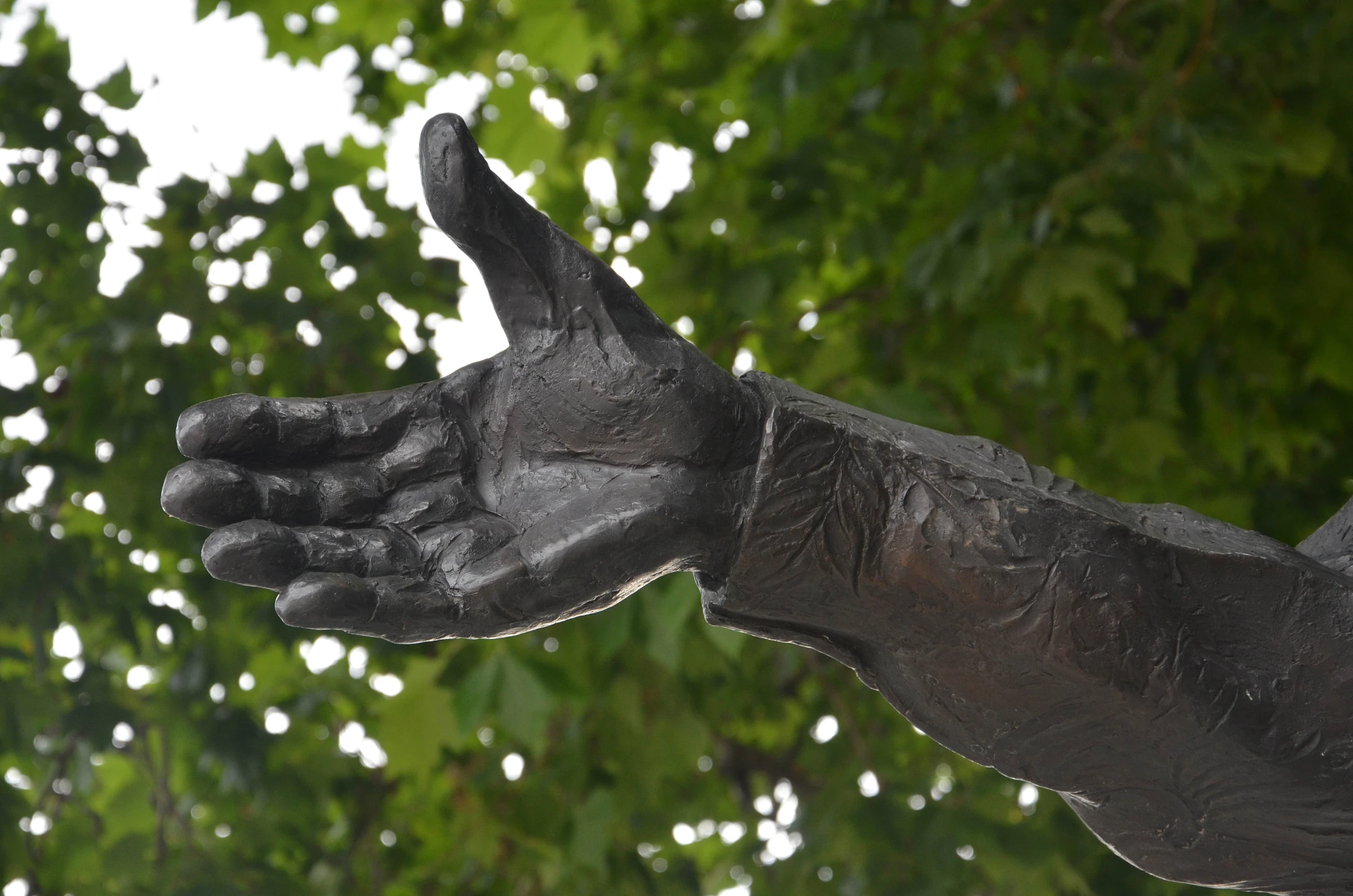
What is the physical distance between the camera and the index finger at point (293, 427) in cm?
108

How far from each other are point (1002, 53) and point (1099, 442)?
0.84 metres

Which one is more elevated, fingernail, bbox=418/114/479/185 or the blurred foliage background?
fingernail, bbox=418/114/479/185

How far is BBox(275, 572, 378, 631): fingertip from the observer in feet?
3.16

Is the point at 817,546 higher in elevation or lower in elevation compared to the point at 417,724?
higher

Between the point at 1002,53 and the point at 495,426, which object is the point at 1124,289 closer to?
the point at 1002,53

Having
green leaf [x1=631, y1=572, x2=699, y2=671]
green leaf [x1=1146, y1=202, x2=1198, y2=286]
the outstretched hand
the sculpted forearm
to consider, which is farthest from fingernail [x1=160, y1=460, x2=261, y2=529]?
green leaf [x1=1146, y1=202, x2=1198, y2=286]

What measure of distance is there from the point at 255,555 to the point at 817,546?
0.45 meters

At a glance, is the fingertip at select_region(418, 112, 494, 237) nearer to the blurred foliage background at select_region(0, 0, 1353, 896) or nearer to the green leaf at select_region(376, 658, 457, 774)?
the blurred foliage background at select_region(0, 0, 1353, 896)

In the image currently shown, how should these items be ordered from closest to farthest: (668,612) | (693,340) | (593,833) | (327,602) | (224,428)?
(327,602) < (224,428) < (668,612) < (593,833) < (693,340)

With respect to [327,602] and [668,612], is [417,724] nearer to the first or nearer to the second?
[668,612]

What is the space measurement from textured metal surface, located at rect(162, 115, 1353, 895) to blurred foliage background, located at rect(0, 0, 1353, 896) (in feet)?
2.78

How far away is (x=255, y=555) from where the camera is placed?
997mm

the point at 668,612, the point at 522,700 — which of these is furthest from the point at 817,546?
the point at 522,700

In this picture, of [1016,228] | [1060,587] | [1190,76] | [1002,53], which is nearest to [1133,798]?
[1060,587]
